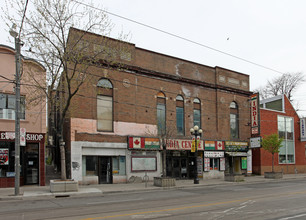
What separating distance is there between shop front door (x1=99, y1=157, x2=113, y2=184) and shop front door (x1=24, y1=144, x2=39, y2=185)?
14.5ft

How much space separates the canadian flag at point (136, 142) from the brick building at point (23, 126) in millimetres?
6470

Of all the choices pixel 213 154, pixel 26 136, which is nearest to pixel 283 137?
pixel 213 154

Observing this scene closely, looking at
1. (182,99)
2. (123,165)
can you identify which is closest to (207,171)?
(182,99)

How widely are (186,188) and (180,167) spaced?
20.0ft

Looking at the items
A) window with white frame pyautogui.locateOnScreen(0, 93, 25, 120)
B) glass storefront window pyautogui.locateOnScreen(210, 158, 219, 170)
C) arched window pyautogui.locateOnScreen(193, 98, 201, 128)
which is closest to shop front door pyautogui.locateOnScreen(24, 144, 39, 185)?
window with white frame pyautogui.locateOnScreen(0, 93, 25, 120)

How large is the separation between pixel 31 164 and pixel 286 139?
2899cm

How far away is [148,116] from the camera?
24.5 m

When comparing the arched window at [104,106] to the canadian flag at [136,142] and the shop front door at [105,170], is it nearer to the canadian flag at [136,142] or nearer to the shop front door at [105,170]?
the canadian flag at [136,142]

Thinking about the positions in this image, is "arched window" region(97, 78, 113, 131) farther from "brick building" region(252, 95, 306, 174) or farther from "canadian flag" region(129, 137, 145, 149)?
"brick building" region(252, 95, 306, 174)

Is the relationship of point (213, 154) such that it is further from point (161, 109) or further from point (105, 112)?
point (105, 112)

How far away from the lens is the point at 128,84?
77.4 ft

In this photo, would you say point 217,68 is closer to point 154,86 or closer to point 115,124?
point 154,86

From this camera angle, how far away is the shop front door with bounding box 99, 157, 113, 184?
2159cm

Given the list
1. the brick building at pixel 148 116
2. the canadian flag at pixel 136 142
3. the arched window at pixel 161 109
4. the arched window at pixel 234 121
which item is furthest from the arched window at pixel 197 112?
the canadian flag at pixel 136 142
